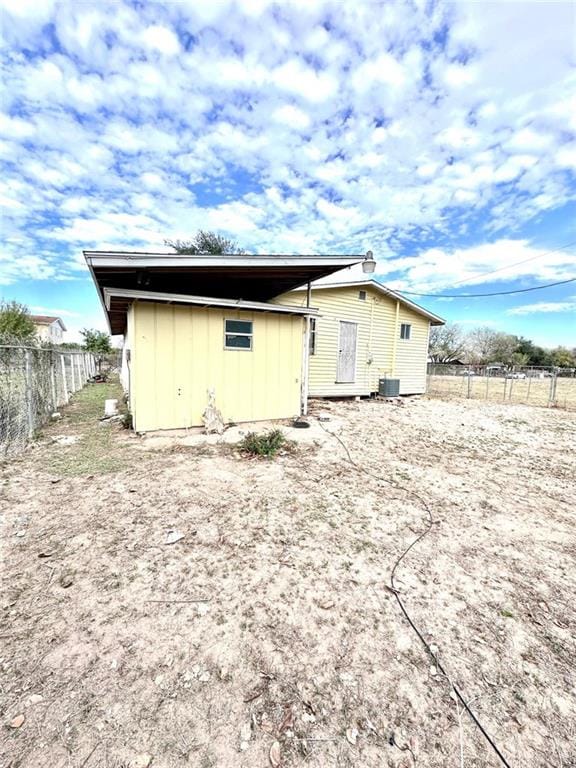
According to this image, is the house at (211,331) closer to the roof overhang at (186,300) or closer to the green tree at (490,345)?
the roof overhang at (186,300)

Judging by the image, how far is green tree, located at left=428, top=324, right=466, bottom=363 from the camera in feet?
136

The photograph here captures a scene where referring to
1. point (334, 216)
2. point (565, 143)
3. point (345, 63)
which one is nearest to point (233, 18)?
point (345, 63)

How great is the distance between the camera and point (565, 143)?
10180 millimetres

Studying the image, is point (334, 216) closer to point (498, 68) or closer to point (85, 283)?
point (498, 68)

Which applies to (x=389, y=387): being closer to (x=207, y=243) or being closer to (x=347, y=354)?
(x=347, y=354)

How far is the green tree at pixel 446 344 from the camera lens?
136ft

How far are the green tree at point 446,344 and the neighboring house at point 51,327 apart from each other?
4444 centimetres

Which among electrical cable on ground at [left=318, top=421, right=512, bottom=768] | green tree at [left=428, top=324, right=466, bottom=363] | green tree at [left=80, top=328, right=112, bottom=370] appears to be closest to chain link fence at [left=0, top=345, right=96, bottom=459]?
electrical cable on ground at [left=318, top=421, right=512, bottom=768]

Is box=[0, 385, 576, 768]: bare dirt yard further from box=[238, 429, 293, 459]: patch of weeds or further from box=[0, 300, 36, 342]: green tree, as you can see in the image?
box=[0, 300, 36, 342]: green tree

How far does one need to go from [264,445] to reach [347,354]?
643 cm

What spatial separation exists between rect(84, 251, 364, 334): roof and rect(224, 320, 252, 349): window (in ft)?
2.42

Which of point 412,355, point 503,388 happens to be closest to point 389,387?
point 412,355

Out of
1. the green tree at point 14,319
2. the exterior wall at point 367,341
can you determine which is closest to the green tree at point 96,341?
the green tree at point 14,319

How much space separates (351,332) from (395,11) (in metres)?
6.93
